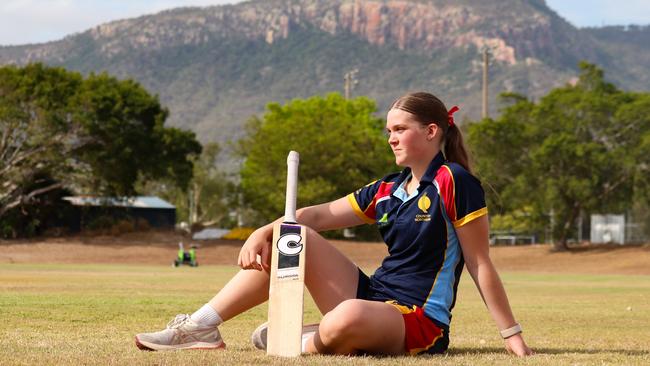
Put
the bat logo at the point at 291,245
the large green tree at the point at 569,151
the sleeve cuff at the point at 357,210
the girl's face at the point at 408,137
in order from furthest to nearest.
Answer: the large green tree at the point at 569,151, the sleeve cuff at the point at 357,210, the girl's face at the point at 408,137, the bat logo at the point at 291,245

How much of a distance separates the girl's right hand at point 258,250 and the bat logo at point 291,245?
0.14m

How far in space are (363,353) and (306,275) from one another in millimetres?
648

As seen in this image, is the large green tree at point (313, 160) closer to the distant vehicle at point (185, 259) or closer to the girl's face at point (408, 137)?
the distant vehicle at point (185, 259)

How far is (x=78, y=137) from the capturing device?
183 ft

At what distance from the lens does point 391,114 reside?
7172mm

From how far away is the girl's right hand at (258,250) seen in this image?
686cm

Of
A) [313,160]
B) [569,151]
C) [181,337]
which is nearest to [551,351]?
[181,337]

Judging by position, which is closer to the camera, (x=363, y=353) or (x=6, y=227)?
(x=363, y=353)

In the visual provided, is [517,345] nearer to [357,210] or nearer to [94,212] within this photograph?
[357,210]

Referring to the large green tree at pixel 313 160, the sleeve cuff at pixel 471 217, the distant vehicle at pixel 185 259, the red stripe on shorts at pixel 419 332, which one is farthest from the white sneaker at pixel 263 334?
the large green tree at pixel 313 160

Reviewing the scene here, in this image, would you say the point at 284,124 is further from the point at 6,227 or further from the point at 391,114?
the point at 391,114

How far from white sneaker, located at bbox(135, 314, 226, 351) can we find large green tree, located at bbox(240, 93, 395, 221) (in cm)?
5395

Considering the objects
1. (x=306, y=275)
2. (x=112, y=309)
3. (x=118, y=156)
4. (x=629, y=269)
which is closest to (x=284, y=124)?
(x=118, y=156)

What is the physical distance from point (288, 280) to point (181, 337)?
95 centimetres
